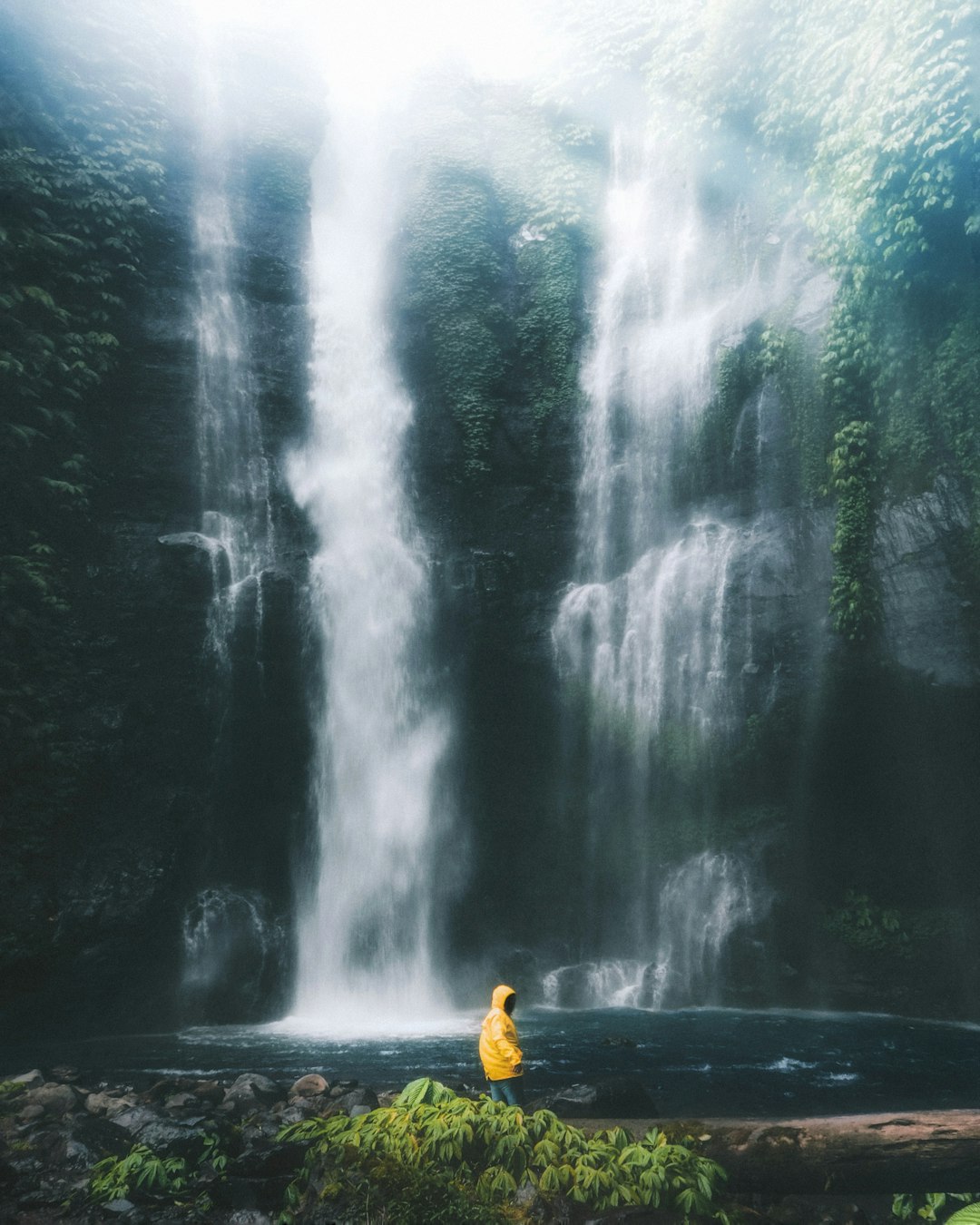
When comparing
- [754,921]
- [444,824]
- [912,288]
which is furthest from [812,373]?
[444,824]

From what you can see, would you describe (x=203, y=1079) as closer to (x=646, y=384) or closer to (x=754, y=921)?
(x=754, y=921)

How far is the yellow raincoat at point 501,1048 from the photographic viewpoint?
5762mm

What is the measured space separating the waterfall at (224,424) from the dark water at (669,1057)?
261 inches

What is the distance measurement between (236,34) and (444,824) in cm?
2247

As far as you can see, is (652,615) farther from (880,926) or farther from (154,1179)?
(154,1179)

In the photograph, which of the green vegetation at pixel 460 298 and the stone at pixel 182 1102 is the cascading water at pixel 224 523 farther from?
the stone at pixel 182 1102

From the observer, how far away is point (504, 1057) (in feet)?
18.9

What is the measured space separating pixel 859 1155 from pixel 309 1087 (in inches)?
199

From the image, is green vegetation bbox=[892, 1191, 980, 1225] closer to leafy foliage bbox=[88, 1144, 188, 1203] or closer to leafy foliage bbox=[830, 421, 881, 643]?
leafy foliage bbox=[88, 1144, 188, 1203]

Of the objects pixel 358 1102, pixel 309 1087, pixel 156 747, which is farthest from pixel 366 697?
pixel 358 1102

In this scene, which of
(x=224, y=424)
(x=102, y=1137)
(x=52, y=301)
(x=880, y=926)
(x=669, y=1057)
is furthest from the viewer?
(x=224, y=424)

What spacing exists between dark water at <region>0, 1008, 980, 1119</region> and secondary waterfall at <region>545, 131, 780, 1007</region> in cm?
164

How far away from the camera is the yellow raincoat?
18.9 feet

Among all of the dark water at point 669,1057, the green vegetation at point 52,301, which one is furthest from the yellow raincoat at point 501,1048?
the green vegetation at point 52,301
